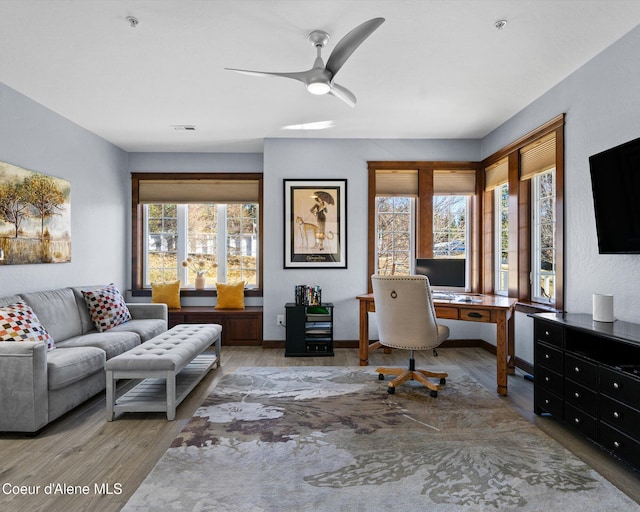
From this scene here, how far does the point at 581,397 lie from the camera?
8.02ft

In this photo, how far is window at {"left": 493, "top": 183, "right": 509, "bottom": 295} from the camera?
4609 mm

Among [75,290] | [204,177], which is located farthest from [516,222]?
[75,290]

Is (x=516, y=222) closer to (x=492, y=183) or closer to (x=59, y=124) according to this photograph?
(x=492, y=183)

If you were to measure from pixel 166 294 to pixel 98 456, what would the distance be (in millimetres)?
3200

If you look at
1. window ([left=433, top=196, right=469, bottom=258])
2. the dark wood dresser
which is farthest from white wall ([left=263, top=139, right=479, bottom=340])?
the dark wood dresser

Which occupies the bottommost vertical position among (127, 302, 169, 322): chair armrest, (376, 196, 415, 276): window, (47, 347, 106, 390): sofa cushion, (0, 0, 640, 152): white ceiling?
(47, 347, 106, 390): sofa cushion

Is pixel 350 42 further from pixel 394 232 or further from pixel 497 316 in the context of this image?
pixel 394 232

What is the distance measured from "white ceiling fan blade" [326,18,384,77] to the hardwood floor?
2.65 meters

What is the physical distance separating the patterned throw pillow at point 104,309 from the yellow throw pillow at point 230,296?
52.4 inches

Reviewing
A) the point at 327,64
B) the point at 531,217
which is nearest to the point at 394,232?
the point at 531,217

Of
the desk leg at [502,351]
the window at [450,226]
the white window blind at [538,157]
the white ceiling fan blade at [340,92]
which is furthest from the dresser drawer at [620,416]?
the window at [450,226]

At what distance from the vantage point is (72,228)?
4.27m

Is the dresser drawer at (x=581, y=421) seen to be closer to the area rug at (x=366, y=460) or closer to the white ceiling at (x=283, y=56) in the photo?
the area rug at (x=366, y=460)

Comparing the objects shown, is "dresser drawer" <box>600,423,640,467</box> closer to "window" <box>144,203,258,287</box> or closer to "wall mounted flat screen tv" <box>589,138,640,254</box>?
"wall mounted flat screen tv" <box>589,138,640,254</box>
